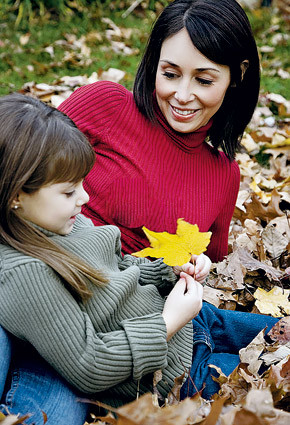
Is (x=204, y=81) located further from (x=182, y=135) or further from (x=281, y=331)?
(x=281, y=331)

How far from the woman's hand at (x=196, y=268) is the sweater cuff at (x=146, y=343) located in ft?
1.15

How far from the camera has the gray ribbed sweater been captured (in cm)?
155

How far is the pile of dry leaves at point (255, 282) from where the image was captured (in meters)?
1.33

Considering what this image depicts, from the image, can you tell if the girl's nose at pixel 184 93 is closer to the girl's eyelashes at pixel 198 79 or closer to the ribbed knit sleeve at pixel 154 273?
the girl's eyelashes at pixel 198 79

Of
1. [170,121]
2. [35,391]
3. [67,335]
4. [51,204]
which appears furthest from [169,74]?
[35,391]

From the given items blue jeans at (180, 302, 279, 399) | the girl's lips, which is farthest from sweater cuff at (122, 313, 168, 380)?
the girl's lips

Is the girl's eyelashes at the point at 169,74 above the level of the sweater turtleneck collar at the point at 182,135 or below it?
above

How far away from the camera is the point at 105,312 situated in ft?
5.67

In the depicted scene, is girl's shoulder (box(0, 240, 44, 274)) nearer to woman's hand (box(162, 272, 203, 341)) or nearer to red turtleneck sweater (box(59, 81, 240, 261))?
woman's hand (box(162, 272, 203, 341))

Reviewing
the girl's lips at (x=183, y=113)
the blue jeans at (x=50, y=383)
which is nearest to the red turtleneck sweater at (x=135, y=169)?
the girl's lips at (x=183, y=113)

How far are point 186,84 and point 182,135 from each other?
272 mm

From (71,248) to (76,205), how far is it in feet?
0.46

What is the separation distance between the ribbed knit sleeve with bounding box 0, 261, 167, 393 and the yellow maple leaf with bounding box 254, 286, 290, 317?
876mm

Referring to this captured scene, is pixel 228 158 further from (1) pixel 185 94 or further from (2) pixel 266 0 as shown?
(2) pixel 266 0
